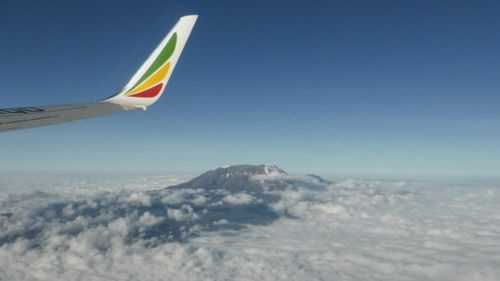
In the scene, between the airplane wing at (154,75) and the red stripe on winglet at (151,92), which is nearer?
the airplane wing at (154,75)

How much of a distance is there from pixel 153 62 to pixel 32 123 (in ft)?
10.7

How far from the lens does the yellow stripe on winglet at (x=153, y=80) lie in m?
8.22

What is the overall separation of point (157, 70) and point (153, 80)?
293 millimetres

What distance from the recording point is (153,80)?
27.0 feet

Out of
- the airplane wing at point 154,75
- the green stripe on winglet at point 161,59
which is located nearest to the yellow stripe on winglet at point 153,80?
the airplane wing at point 154,75

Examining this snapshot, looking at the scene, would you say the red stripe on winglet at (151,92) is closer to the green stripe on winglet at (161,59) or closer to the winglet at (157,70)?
the winglet at (157,70)

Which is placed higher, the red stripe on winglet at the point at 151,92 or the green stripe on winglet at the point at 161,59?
the green stripe on winglet at the point at 161,59

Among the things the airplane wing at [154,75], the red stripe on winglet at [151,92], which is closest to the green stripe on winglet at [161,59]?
the airplane wing at [154,75]

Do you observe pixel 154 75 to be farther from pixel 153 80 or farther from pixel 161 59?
pixel 161 59

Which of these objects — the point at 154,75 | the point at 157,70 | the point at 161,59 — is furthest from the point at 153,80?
the point at 161,59

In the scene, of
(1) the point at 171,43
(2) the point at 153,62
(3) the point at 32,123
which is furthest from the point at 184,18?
(3) the point at 32,123

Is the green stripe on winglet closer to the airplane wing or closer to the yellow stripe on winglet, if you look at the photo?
the airplane wing

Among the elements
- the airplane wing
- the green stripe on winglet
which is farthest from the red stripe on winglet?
the green stripe on winglet

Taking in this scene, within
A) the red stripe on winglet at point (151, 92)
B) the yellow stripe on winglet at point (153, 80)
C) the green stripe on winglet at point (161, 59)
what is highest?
the green stripe on winglet at point (161, 59)
